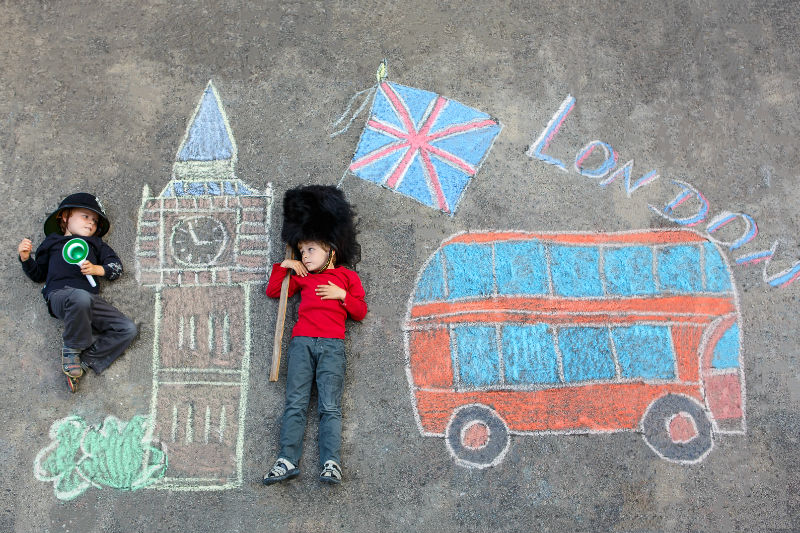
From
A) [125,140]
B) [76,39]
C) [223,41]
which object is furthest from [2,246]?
[223,41]

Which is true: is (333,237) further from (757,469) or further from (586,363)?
(757,469)

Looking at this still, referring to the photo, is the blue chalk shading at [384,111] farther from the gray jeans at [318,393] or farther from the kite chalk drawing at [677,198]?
the gray jeans at [318,393]

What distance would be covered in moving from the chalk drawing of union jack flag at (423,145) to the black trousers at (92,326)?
204cm

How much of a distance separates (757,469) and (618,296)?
1.47m

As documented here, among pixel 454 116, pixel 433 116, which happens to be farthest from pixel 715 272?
pixel 433 116

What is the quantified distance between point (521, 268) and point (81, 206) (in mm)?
3205

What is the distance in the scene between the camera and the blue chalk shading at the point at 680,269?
4.50 m

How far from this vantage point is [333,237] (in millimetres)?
4305

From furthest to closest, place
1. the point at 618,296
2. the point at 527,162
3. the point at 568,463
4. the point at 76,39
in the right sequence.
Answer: the point at 76,39 → the point at 527,162 → the point at 618,296 → the point at 568,463

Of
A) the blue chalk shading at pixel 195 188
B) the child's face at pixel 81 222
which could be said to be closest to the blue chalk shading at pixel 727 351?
the blue chalk shading at pixel 195 188

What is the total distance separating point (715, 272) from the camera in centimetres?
457

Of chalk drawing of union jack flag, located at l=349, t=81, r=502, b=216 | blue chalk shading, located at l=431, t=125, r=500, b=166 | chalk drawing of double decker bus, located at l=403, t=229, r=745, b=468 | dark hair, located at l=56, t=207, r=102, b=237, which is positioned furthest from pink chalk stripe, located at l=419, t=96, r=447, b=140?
dark hair, located at l=56, t=207, r=102, b=237

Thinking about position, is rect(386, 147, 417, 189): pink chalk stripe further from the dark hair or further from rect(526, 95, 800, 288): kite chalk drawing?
the dark hair

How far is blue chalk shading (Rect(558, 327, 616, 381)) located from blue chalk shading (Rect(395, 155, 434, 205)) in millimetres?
1416
